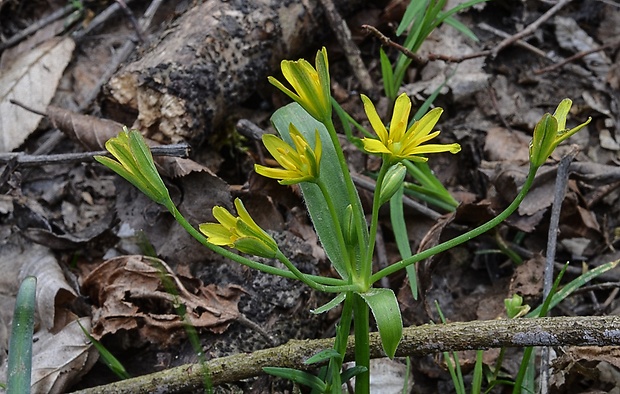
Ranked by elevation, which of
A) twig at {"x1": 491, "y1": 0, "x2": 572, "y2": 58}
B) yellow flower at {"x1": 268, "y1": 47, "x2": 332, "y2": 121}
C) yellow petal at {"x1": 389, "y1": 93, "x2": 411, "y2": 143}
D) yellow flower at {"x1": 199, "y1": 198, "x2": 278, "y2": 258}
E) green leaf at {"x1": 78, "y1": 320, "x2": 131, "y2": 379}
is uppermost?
yellow flower at {"x1": 268, "y1": 47, "x2": 332, "y2": 121}

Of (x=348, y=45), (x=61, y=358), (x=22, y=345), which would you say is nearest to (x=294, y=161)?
(x=22, y=345)

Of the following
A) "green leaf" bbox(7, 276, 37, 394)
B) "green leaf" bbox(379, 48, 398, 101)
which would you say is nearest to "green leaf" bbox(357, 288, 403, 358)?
"green leaf" bbox(7, 276, 37, 394)

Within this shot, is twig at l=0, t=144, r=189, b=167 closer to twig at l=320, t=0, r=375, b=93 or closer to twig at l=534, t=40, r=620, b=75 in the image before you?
twig at l=320, t=0, r=375, b=93

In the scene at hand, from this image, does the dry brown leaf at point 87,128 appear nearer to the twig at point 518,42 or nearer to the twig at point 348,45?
the twig at point 348,45

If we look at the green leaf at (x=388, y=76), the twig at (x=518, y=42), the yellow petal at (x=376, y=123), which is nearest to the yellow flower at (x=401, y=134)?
the yellow petal at (x=376, y=123)

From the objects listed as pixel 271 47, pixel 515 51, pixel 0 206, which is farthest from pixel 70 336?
pixel 515 51

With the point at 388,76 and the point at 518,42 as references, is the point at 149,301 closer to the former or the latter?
the point at 388,76
